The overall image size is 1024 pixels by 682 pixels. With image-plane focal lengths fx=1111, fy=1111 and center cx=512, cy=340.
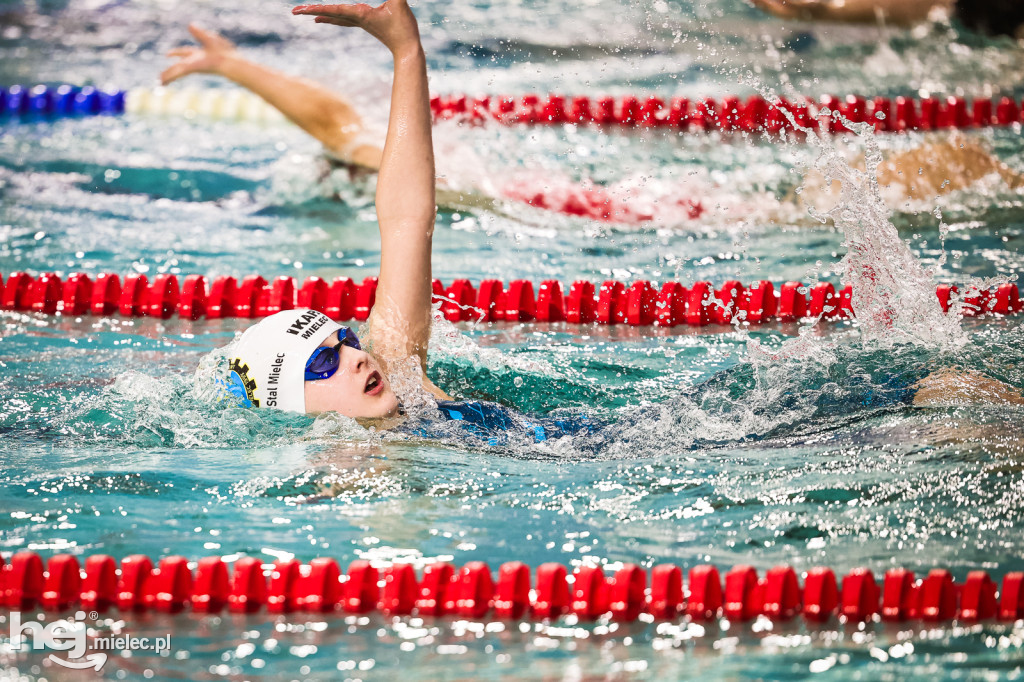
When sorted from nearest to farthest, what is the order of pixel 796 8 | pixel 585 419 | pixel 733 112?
1. pixel 585 419
2. pixel 733 112
3. pixel 796 8

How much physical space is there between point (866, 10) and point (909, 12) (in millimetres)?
362

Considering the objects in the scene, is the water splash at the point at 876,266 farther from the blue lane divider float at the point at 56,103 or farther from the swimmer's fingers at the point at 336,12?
the blue lane divider float at the point at 56,103

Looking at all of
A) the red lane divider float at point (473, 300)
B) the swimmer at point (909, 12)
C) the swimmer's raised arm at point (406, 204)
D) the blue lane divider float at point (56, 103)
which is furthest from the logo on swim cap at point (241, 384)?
the swimmer at point (909, 12)

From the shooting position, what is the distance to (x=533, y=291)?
4980 millimetres

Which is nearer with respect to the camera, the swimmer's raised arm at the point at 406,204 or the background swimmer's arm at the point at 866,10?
the swimmer's raised arm at the point at 406,204

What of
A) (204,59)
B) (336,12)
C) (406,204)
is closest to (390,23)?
(336,12)

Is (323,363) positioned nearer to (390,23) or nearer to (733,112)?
(390,23)

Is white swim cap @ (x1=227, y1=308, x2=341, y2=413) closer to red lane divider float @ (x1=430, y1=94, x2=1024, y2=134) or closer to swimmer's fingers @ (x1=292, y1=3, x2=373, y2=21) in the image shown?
swimmer's fingers @ (x1=292, y1=3, x2=373, y2=21)

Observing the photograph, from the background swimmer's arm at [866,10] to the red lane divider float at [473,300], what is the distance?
564 cm

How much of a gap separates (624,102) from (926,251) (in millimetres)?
2841

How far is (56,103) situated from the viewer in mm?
8117

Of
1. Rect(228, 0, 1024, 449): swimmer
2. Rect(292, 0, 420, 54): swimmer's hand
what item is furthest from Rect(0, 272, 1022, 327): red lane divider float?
Rect(292, 0, 420, 54): swimmer's hand

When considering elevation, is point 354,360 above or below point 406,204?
below

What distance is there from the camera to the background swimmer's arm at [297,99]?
18.5ft
